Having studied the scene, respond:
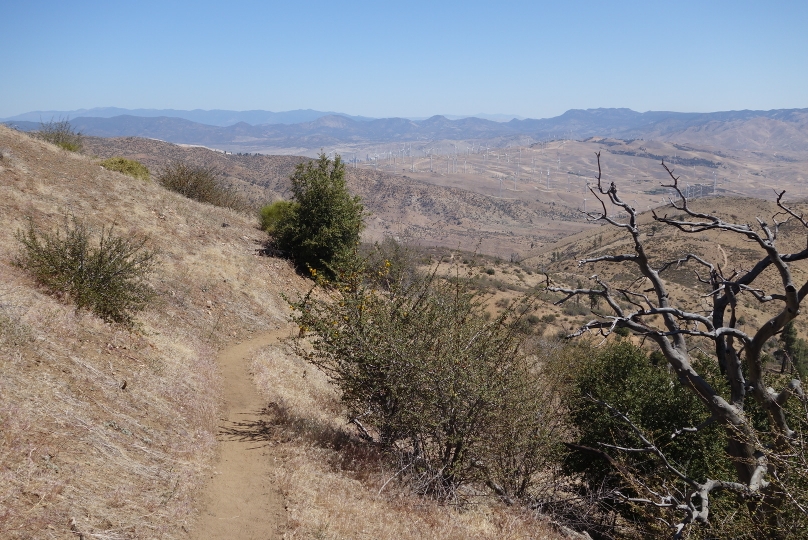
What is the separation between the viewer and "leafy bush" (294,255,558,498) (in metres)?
8.58

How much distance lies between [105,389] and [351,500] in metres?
4.46

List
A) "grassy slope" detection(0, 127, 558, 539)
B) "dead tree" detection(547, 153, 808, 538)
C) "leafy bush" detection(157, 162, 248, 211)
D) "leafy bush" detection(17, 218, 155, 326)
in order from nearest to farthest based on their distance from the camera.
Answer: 1. "grassy slope" detection(0, 127, 558, 539)
2. "dead tree" detection(547, 153, 808, 538)
3. "leafy bush" detection(17, 218, 155, 326)
4. "leafy bush" detection(157, 162, 248, 211)

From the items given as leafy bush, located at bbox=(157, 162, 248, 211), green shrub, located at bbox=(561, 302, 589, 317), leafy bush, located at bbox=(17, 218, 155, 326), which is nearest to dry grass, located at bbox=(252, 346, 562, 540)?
leafy bush, located at bbox=(17, 218, 155, 326)

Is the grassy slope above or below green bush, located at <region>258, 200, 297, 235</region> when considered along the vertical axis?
below

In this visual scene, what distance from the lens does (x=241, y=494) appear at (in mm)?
7727

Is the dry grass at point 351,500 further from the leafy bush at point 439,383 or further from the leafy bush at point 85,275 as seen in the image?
the leafy bush at point 85,275

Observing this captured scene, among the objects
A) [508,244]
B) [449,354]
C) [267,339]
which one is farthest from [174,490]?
[508,244]

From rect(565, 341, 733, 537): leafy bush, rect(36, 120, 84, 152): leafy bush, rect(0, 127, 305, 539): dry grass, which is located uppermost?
rect(36, 120, 84, 152): leafy bush

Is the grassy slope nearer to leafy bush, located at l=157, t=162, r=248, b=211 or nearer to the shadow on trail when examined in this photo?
the shadow on trail

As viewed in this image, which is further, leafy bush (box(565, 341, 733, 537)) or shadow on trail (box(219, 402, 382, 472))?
leafy bush (box(565, 341, 733, 537))

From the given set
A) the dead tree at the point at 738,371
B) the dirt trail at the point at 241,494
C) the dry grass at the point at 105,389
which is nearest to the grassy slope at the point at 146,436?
the dry grass at the point at 105,389

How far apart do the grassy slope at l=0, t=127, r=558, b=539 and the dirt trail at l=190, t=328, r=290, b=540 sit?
0.20 metres

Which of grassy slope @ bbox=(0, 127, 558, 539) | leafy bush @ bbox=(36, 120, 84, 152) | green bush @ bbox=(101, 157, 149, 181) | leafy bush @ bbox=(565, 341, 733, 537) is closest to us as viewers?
grassy slope @ bbox=(0, 127, 558, 539)

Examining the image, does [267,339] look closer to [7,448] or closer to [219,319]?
[219,319]
